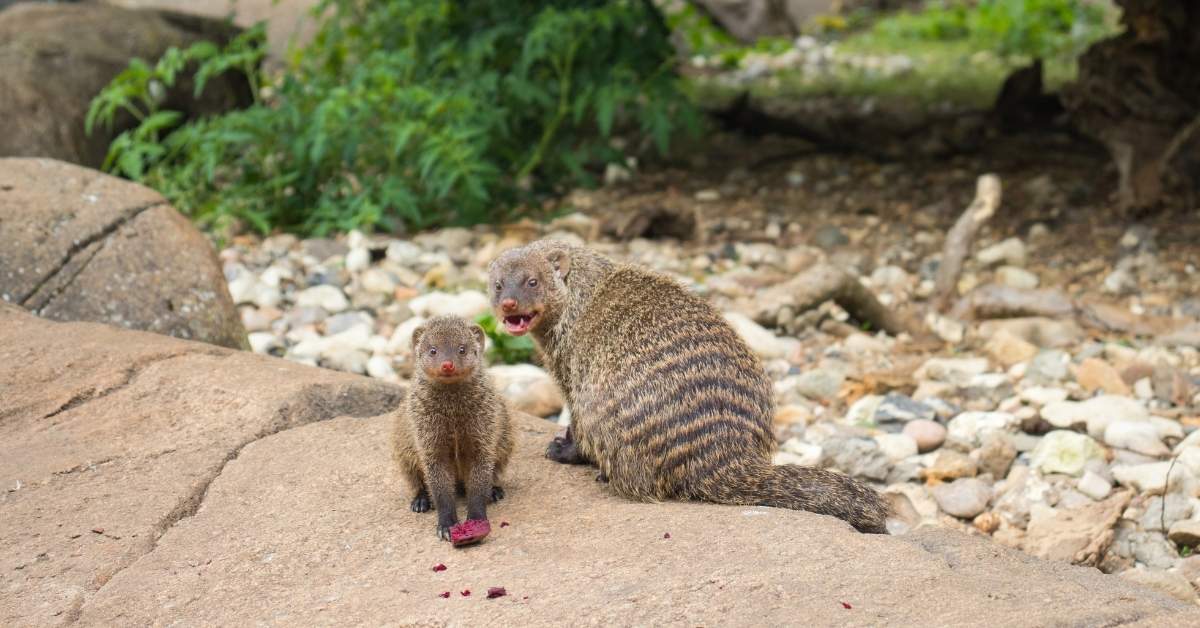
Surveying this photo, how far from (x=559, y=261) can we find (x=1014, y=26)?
8979mm

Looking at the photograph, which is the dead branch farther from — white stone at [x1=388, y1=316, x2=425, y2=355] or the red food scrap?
the red food scrap

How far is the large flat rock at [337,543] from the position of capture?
2.72m

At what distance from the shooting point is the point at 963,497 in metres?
4.57

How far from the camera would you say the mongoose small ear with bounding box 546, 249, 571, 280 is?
4.07 meters

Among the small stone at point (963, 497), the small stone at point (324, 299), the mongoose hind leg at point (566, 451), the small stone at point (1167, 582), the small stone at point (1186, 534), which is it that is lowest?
the small stone at point (324, 299)

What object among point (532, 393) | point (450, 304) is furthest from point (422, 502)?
point (450, 304)

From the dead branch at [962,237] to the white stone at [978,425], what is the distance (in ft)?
4.43

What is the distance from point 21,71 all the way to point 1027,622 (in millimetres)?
7468

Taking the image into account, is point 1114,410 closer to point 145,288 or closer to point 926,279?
point 926,279

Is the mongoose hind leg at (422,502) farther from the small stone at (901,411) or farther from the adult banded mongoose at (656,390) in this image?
the small stone at (901,411)

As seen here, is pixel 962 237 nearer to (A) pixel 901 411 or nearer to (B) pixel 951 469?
(A) pixel 901 411

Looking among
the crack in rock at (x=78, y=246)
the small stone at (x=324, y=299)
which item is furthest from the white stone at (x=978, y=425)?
the crack in rock at (x=78, y=246)

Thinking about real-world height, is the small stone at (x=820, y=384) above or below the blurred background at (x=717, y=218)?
below

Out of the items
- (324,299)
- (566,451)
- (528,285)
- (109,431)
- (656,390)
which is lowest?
(324,299)
